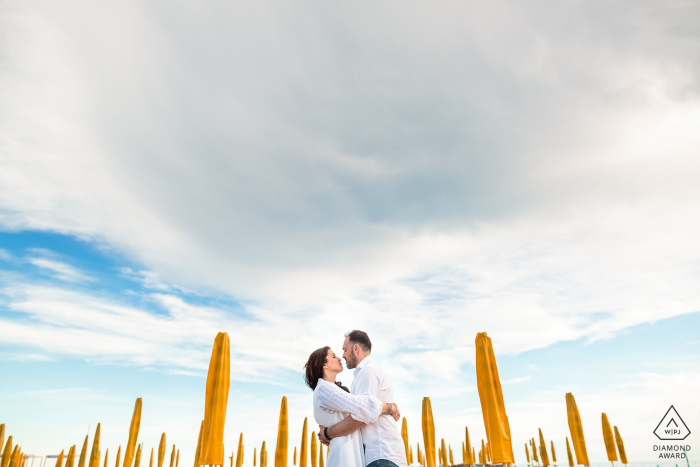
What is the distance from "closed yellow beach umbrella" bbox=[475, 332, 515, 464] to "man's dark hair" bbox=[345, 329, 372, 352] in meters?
6.05

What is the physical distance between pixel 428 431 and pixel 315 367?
37.7 feet

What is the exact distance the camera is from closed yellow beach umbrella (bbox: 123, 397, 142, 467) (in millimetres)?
12556

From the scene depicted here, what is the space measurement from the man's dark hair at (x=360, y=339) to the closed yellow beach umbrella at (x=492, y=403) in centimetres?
605

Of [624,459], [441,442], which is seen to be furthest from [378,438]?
[441,442]

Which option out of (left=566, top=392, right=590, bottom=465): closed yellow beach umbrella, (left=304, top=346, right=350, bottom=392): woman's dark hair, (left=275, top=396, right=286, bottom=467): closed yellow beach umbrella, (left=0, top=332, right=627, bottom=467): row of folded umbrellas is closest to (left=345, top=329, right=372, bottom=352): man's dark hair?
(left=304, top=346, right=350, bottom=392): woman's dark hair

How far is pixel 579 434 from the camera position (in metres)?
12.7

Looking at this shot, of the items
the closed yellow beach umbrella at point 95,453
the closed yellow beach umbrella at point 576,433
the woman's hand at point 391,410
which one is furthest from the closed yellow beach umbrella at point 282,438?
the woman's hand at point 391,410

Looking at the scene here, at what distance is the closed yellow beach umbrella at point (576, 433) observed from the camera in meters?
12.6

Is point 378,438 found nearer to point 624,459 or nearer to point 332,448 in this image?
point 332,448

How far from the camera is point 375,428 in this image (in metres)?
2.94

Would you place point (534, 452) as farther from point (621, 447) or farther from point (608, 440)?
point (608, 440)

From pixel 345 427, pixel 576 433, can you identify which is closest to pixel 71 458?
pixel 576 433

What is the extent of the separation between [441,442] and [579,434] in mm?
12145

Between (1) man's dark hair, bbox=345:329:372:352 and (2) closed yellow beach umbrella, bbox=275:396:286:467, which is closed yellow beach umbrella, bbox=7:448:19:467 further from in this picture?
(1) man's dark hair, bbox=345:329:372:352
